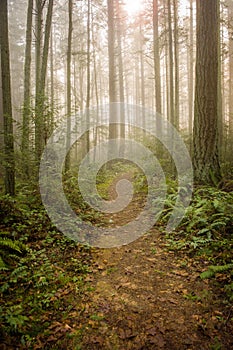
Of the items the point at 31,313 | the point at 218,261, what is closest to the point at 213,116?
the point at 218,261

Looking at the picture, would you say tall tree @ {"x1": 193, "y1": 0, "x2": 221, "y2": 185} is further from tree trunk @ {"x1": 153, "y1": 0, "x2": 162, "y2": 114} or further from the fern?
tree trunk @ {"x1": 153, "y1": 0, "x2": 162, "y2": 114}

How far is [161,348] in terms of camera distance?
277cm

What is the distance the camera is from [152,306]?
3477 mm

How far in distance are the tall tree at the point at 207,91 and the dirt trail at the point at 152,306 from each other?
3.78m

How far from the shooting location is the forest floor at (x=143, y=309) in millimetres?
2879

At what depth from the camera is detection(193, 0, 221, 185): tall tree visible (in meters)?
7.50

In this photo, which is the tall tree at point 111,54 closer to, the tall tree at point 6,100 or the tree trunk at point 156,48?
the tree trunk at point 156,48

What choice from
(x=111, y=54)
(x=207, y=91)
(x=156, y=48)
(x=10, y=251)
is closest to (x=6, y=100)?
(x=10, y=251)

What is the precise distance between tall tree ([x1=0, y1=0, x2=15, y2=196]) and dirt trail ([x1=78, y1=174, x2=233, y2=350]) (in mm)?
3475

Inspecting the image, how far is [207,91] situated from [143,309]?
6.65 metres

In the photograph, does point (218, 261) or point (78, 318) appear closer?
point (78, 318)

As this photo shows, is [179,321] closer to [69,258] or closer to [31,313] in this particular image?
[31,313]

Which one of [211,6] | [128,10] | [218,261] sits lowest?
[218,261]

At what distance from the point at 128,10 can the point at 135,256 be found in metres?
22.0
